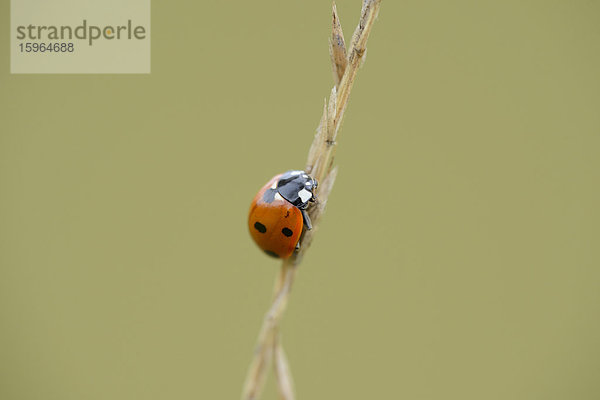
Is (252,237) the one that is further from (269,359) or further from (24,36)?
(24,36)

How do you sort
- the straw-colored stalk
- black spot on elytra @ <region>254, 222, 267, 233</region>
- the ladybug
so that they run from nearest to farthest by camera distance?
1. the straw-colored stalk
2. the ladybug
3. black spot on elytra @ <region>254, 222, 267, 233</region>

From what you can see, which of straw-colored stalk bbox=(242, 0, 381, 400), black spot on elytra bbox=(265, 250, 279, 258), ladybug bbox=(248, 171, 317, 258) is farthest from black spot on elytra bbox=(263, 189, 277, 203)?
straw-colored stalk bbox=(242, 0, 381, 400)

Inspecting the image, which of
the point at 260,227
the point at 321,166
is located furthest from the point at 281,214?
the point at 321,166

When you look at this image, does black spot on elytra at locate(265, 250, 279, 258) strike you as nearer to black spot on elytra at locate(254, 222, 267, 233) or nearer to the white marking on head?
black spot on elytra at locate(254, 222, 267, 233)

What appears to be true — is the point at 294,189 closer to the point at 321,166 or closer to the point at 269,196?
the point at 269,196

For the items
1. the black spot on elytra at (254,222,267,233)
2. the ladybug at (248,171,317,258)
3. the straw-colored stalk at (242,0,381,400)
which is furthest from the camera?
the black spot on elytra at (254,222,267,233)

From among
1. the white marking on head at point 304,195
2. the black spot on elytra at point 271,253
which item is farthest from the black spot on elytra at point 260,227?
the white marking on head at point 304,195
